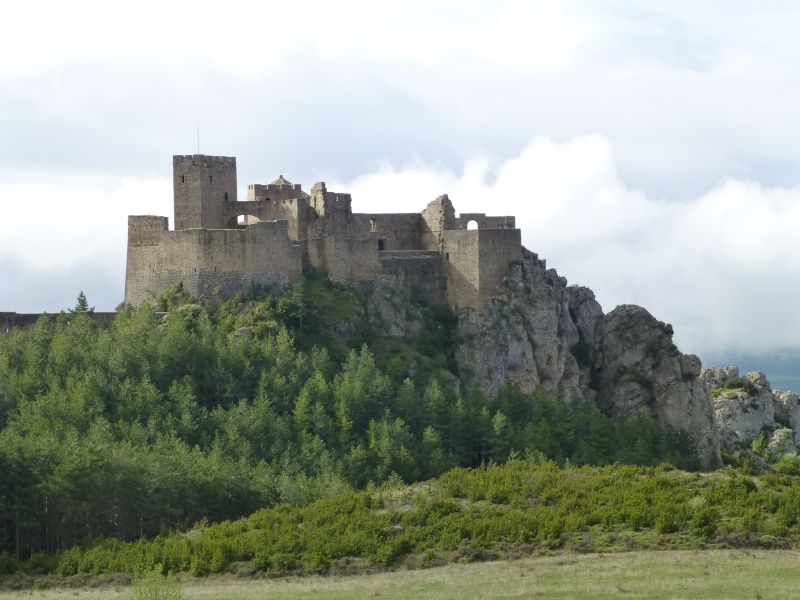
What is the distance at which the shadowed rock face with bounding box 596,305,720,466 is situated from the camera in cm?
9681

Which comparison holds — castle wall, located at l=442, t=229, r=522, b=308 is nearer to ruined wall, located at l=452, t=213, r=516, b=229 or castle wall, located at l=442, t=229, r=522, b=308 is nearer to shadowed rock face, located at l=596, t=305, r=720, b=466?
ruined wall, located at l=452, t=213, r=516, b=229

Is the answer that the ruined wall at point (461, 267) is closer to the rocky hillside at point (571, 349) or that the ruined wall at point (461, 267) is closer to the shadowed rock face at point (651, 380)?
the rocky hillside at point (571, 349)

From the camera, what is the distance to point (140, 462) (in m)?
69.5

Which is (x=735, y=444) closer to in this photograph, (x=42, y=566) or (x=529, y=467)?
(x=529, y=467)

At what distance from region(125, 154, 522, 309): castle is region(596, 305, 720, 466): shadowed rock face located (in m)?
10.5

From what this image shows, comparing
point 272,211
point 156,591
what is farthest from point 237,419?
point 156,591

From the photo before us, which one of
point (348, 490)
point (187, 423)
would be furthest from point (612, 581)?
point (187, 423)

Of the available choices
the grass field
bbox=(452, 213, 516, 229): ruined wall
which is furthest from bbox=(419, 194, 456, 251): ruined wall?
the grass field

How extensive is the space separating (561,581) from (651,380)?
46.0 meters

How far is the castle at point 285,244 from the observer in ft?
287

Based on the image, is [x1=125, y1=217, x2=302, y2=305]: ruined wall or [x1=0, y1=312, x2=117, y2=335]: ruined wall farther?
[x1=0, y1=312, x2=117, y2=335]: ruined wall

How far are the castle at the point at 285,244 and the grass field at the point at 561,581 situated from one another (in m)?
31.1

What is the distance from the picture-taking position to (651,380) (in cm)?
9781

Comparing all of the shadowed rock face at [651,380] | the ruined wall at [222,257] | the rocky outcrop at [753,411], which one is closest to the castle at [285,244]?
the ruined wall at [222,257]
